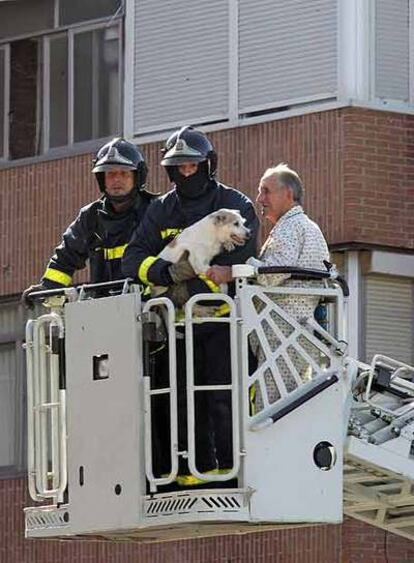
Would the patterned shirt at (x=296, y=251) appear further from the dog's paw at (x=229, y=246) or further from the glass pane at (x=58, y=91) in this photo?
the glass pane at (x=58, y=91)

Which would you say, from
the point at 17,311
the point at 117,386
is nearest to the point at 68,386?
the point at 117,386

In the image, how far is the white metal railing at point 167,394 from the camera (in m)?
12.8

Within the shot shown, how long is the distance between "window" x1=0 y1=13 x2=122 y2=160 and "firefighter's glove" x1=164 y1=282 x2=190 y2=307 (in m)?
9.63

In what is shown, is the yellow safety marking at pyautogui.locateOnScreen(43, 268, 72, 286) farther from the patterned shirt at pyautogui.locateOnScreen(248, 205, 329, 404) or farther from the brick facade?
the brick facade

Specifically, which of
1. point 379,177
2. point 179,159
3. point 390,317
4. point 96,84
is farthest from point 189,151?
point 96,84

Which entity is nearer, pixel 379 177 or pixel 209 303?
pixel 209 303

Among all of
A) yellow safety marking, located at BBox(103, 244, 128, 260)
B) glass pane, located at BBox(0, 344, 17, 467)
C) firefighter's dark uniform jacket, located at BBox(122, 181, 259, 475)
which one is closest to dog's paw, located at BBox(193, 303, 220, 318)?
firefighter's dark uniform jacket, located at BBox(122, 181, 259, 475)

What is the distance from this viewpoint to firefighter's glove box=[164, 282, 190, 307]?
13.3 meters

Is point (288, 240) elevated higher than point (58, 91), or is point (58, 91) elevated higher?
point (58, 91)

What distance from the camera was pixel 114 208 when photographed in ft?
46.9

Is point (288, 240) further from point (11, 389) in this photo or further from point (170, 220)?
point (11, 389)

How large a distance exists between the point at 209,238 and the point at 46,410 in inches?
59.1

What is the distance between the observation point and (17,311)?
2333 cm

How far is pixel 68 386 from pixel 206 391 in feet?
3.18
